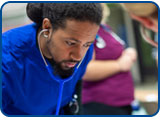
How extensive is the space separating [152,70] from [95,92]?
2.17 ft

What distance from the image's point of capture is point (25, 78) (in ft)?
2.11

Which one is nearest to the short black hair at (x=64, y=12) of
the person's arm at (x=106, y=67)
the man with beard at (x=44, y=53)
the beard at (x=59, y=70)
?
the man with beard at (x=44, y=53)

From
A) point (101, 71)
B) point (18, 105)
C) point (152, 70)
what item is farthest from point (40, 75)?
point (152, 70)

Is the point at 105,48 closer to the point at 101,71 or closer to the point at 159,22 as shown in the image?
the point at 101,71

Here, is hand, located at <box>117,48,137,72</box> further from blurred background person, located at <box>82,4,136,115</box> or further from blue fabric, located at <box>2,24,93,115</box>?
blue fabric, located at <box>2,24,93,115</box>

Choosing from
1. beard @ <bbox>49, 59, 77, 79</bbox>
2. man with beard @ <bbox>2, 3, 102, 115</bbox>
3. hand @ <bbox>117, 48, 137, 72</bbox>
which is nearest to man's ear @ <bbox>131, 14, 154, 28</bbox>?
man with beard @ <bbox>2, 3, 102, 115</bbox>

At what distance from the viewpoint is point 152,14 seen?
2.04 feet

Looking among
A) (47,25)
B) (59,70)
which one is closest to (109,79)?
(59,70)

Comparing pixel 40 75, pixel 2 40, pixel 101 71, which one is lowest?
pixel 101 71

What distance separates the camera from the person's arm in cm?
93

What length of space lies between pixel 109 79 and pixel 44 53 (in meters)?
0.44

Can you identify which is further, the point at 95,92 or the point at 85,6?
the point at 95,92

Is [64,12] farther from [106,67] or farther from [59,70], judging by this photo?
[106,67]

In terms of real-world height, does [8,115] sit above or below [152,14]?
below
